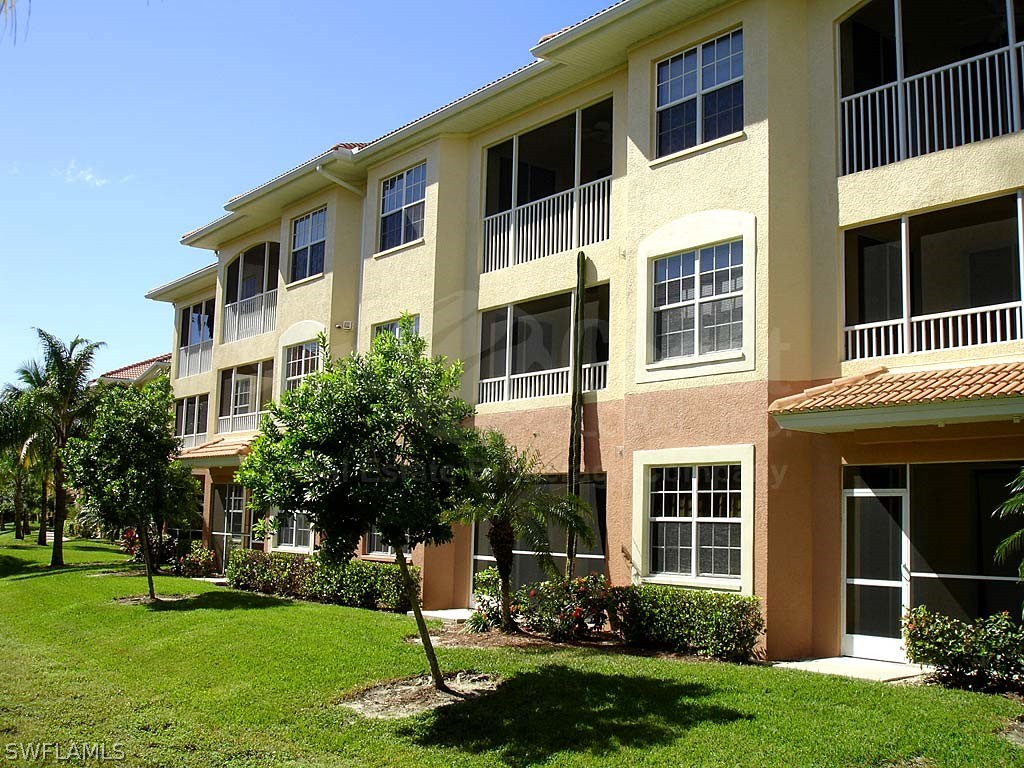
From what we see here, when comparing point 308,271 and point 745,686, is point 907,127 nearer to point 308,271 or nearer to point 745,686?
point 745,686

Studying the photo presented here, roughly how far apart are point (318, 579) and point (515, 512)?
712 centimetres

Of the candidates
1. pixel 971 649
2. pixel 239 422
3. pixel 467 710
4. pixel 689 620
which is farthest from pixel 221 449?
pixel 971 649

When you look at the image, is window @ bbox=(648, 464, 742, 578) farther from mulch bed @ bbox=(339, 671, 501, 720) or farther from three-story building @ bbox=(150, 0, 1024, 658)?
mulch bed @ bbox=(339, 671, 501, 720)

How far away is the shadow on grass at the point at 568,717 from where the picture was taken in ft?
30.3

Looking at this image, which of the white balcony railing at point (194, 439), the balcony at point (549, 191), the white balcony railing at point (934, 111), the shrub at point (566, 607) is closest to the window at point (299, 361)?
the balcony at point (549, 191)

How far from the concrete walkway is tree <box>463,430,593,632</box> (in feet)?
12.4

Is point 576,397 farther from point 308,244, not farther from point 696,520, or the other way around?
point 308,244

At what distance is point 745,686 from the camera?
10805 millimetres

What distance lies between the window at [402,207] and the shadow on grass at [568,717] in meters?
11.6

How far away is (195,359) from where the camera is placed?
3212 cm

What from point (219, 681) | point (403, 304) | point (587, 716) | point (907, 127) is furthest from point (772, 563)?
point (403, 304)

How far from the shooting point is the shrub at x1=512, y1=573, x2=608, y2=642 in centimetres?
1459

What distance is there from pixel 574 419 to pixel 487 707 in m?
6.52

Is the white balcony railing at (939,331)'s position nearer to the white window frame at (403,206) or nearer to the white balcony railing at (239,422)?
the white window frame at (403,206)
